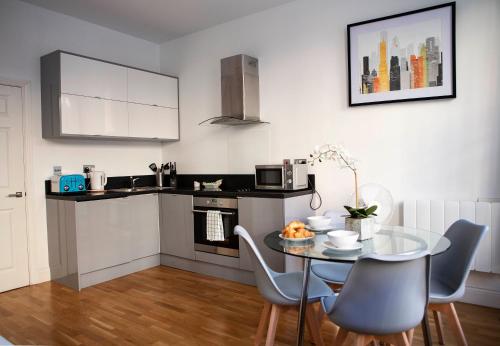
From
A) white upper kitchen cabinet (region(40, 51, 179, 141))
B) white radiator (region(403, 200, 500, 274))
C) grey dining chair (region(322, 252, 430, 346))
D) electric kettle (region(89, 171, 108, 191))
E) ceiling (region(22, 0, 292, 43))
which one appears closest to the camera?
grey dining chair (region(322, 252, 430, 346))

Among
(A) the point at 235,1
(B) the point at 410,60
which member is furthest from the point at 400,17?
(A) the point at 235,1

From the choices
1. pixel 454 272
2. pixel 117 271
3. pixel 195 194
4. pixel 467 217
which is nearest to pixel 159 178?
pixel 195 194

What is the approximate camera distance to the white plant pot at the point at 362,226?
2.07 m

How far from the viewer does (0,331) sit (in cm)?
265

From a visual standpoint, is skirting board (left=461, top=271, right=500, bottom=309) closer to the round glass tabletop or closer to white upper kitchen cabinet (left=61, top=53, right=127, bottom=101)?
the round glass tabletop

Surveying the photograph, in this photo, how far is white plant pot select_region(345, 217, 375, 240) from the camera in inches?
81.4

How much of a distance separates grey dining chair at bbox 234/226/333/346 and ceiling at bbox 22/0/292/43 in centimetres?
275

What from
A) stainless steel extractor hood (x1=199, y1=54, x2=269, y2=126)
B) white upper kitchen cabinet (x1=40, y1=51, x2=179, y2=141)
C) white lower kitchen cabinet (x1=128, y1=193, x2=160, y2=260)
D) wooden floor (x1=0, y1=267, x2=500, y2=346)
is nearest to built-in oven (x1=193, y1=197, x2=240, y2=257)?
wooden floor (x1=0, y1=267, x2=500, y2=346)

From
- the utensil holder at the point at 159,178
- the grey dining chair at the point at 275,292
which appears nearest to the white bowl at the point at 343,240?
the grey dining chair at the point at 275,292

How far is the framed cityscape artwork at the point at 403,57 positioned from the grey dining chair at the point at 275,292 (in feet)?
6.16

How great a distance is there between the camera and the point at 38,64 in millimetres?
3768

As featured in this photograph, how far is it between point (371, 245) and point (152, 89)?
3462 millimetres

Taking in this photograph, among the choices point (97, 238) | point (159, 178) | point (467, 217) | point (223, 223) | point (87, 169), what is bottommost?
point (97, 238)

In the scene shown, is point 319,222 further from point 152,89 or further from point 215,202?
point 152,89
